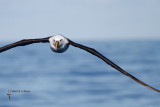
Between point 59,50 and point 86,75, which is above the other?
point 86,75

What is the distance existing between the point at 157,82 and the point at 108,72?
55.7 ft

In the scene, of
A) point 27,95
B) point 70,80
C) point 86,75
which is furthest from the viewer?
point 86,75

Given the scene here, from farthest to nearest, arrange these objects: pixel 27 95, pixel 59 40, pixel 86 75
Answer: pixel 86 75
pixel 27 95
pixel 59 40

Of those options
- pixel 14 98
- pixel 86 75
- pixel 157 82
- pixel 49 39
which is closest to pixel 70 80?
pixel 86 75

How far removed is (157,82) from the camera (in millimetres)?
59031

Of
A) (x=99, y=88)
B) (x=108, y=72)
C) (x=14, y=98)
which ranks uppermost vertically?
(x=108, y=72)

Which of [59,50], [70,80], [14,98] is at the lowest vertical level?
[59,50]

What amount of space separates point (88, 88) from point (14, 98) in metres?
13.2

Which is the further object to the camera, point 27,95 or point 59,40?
point 27,95

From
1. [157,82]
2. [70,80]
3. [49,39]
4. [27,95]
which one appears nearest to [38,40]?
[49,39]

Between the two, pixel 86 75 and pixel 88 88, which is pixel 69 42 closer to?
pixel 88 88

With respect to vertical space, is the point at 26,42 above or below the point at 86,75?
below

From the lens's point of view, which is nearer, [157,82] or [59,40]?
[59,40]

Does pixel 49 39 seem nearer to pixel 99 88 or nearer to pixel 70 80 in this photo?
pixel 99 88
